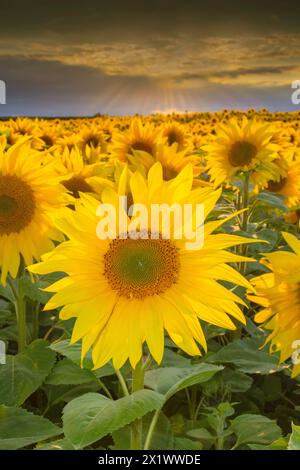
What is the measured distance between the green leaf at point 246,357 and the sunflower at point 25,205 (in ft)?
2.43

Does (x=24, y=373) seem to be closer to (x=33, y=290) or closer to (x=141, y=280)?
(x=33, y=290)

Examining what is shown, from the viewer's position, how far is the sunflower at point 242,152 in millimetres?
3467

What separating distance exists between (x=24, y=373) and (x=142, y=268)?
2.37ft

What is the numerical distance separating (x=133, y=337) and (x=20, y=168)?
41.9 inches

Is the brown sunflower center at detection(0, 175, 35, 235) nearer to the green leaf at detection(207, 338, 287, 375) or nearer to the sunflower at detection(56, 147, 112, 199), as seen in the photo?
the sunflower at detection(56, 147, 112, 199)

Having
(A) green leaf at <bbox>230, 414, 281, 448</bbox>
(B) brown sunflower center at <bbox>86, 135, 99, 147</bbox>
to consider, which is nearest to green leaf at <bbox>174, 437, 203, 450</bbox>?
(A) green leaf at <bbox>230, 414, 281, 448</bbox>

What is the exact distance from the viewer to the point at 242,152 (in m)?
3.60

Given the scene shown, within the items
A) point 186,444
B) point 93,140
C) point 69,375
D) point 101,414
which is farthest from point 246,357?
point 93,140

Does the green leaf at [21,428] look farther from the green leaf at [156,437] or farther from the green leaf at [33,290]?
the green leaf at [33,290]

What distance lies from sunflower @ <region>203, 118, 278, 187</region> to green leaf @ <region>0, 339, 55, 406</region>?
182 centimetres

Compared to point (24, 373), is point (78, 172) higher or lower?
higher

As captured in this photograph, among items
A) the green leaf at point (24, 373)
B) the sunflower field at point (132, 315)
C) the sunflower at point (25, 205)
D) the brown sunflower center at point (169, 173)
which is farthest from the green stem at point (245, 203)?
the green leaf at point (24, 373)

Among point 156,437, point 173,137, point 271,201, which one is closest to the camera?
point 156,437

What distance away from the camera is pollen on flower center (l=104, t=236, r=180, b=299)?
1.43 m
